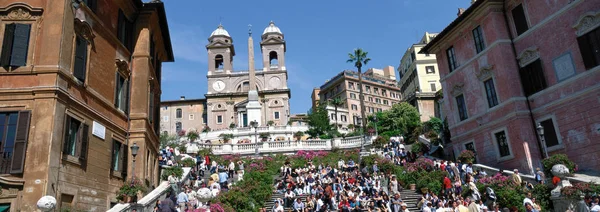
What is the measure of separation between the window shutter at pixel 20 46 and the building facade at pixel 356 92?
8070 cm

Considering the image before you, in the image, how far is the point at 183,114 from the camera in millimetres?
92562

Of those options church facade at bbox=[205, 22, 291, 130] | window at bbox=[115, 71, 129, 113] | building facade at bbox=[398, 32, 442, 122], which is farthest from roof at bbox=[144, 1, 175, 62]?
church facade at bbox=[205, 22, 291, 130]

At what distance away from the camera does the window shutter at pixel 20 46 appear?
48.1ft

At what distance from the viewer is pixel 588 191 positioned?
1612 cm

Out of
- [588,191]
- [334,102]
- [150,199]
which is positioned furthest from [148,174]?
[334,102]

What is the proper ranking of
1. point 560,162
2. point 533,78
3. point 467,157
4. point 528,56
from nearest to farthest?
1. point 560,162
2. point 533,78
3. point 528,56
4. point 467,157

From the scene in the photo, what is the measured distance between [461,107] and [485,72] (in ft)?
12.3

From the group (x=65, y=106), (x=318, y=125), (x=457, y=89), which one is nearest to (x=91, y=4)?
(x=65, y=106)

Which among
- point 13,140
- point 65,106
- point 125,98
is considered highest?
point 125,98

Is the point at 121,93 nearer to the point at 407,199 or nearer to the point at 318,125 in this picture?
the point at 407,199

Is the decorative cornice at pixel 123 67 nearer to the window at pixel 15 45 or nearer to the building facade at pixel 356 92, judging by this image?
the window at pixel 15 45

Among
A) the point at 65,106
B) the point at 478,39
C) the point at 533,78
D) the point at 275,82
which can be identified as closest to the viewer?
the point at 65,106

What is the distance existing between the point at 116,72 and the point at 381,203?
13549mm

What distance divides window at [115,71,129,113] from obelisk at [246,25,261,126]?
50.2m
